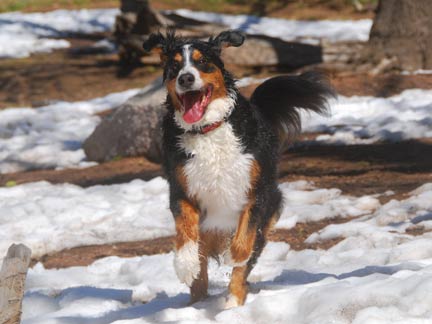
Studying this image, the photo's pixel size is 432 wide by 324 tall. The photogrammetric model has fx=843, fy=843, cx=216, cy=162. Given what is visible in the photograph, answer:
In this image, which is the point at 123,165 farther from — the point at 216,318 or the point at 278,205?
the point at 216,318

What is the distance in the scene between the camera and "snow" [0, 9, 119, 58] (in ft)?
65.2

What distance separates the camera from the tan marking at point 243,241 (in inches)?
195

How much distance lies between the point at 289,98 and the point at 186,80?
4.68 feet

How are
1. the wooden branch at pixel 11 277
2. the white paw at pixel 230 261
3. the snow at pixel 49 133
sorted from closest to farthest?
the wooden branch at pixel 11 277 < the white paw at pixel 230 261 < the snow at pixel 49 133

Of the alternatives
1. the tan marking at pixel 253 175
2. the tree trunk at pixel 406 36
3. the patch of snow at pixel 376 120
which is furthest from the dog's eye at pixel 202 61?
the tree trunk at pixel 406 36

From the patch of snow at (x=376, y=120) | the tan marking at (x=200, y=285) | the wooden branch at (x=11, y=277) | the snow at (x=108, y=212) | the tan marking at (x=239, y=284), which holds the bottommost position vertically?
the snow at (x=108, y=212)

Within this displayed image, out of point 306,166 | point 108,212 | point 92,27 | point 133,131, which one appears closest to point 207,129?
point 108,212

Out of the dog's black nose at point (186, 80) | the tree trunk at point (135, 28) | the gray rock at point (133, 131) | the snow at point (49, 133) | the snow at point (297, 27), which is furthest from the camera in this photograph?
the snow at point (297, 27)

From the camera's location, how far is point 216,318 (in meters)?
4.57

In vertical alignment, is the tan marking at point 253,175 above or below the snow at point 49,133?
above

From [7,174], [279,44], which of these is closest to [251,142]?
[7,174]

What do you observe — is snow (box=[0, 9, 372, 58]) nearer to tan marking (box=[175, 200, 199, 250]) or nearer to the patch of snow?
the patch of snow

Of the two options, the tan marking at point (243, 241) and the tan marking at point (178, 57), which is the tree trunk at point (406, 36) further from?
the tan marking at point (178, 57)

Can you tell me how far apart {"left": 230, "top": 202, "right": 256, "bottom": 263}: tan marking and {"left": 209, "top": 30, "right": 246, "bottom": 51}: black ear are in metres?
0.96
